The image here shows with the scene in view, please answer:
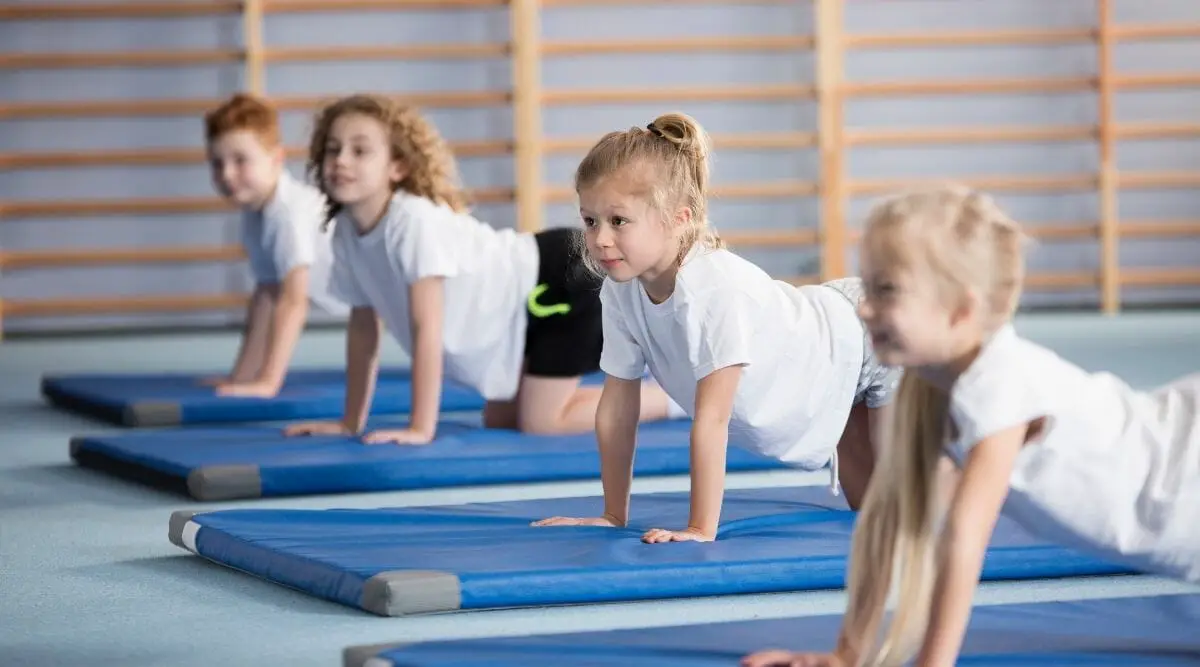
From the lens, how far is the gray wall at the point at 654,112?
323 inches

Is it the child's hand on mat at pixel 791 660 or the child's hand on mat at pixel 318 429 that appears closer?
the child's hand on mat at pixel 791 660

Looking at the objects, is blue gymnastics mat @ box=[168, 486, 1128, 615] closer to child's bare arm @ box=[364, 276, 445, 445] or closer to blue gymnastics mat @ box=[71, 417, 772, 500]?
blue gymnastics mat @ box=[71, 417, 772, 500]

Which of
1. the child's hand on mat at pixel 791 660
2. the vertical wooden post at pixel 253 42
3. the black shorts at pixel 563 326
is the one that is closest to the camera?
the child's hand on mat at pixel 791 660

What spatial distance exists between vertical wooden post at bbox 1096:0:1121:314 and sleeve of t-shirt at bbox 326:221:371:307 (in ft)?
16.7

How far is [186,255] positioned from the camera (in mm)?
8062

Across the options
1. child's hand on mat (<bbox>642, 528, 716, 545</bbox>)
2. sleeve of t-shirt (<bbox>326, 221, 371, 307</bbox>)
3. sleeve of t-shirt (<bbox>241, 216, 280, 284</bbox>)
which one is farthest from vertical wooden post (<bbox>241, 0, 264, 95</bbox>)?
child's hand on mat (<bbox>642, 528, 716, 545</bbox>)

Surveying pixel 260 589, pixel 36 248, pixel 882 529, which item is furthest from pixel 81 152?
pixel 882 529

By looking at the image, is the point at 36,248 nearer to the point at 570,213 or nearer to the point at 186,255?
the point at 186,255

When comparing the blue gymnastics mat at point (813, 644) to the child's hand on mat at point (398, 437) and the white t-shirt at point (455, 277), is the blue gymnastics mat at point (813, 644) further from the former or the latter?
the white t-shirt at point (455, 277)

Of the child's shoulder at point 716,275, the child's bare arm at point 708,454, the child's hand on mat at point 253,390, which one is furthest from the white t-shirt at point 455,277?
the child's bare arm at point 708,454

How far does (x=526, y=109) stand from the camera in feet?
26.8

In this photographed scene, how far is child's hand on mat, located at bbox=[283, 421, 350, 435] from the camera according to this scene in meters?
4.11

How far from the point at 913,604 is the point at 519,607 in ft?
2.44

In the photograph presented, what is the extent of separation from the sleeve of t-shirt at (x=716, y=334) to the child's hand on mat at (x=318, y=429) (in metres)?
1.62
